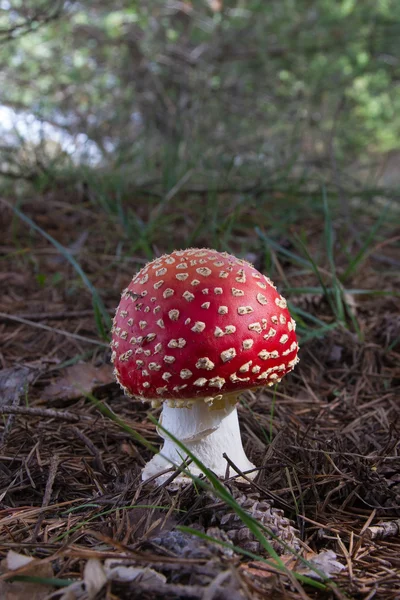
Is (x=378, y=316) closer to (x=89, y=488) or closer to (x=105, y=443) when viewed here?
(x=105, y=443)

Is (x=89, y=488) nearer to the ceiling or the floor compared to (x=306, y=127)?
nearer to the floor

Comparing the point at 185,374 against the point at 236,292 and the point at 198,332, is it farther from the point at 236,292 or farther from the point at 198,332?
the point at 236,292

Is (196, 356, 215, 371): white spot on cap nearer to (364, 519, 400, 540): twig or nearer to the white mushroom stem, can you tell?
the white mushroom stem

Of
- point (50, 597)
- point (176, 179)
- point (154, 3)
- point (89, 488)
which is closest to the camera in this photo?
point (50, 597)

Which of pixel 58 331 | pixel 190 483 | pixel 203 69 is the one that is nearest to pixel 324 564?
pixel 190 483

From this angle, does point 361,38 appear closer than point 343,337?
No

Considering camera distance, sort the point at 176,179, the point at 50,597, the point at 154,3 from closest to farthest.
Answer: the point at 50,597 < the point at 176,179 < the point at 154,3

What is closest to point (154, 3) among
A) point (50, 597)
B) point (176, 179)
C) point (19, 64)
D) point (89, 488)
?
point (19, 64)
